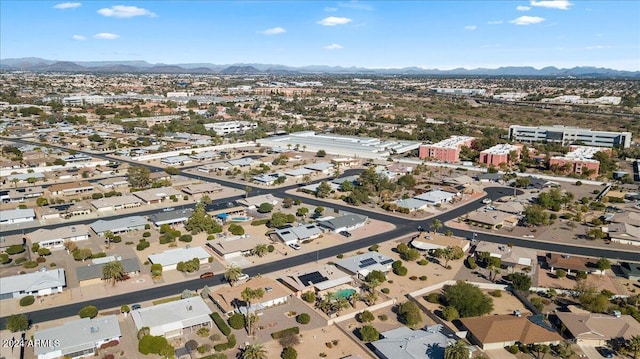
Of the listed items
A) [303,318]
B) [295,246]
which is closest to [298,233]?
[295,246]

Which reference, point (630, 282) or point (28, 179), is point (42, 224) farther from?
point (630, 282)

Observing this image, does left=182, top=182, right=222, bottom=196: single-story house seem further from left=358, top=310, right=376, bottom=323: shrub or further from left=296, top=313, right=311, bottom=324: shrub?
left=358, top=310, right=376, bottom=323: shrub

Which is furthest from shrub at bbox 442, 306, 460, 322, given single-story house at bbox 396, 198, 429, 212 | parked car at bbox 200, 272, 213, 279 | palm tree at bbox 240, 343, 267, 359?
single-story house at bbox 396, 198, 429, 212

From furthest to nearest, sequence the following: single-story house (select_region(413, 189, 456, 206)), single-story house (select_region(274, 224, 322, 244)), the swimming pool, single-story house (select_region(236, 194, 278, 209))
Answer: single-story house (select_region(413, 189, 456, 206)) → single-story house (select_region(236, 194, 278, 209)) → single-story house (select_region(274, 224, 322, 244)) → the swimming pool

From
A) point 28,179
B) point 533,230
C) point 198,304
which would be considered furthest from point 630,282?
point 28,179

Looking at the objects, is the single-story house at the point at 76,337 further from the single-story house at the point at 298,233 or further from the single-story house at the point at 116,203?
the single-story house at the point at 116,203

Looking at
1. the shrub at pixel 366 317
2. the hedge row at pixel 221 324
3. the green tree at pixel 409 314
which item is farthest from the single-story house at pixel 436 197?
the hedge row at pixel 221 324

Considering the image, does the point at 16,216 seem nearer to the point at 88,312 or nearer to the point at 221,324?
the point at 88,312
